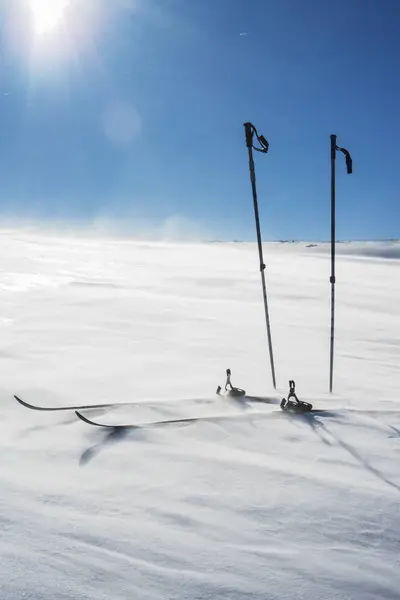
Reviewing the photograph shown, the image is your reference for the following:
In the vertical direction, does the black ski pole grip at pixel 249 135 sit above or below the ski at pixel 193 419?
above

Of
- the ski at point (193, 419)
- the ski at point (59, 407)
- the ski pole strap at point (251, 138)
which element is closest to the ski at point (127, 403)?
the ski at point (59, 407)

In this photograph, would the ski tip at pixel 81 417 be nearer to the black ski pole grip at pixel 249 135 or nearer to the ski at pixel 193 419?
the ski at pixel 193 419

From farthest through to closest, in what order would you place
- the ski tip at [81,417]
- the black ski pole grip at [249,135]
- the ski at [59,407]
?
the black ski pole grip at [249,135], the ski at [59,407], the ski tip at [81,417]

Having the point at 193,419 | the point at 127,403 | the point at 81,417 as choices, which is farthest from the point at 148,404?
the point at 81,417

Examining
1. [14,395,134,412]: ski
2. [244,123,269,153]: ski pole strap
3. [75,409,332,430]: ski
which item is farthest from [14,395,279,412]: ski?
[244,123,269,153]: ski pole strap

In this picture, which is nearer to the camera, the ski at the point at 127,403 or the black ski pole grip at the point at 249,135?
the ski at the point at 127,403

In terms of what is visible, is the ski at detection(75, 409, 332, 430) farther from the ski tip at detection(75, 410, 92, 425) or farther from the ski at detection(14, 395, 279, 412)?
the ski at detection(14, 395, 279, 412)

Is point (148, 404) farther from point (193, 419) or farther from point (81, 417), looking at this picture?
point (81, 417)

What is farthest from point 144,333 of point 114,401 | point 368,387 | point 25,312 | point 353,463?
point 353,463

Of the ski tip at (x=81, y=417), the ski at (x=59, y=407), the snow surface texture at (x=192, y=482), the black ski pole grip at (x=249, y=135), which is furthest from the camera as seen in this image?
the black ski pole grip at (x=249, y=135)

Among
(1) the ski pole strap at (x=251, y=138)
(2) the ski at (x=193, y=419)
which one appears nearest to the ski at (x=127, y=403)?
(2) the ski at (x=193, y=419)

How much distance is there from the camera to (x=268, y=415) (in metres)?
2.90

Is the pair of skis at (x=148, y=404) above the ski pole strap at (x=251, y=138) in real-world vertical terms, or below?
below

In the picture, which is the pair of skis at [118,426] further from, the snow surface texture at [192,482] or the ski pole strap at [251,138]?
the ski pole strap at [251,138]
